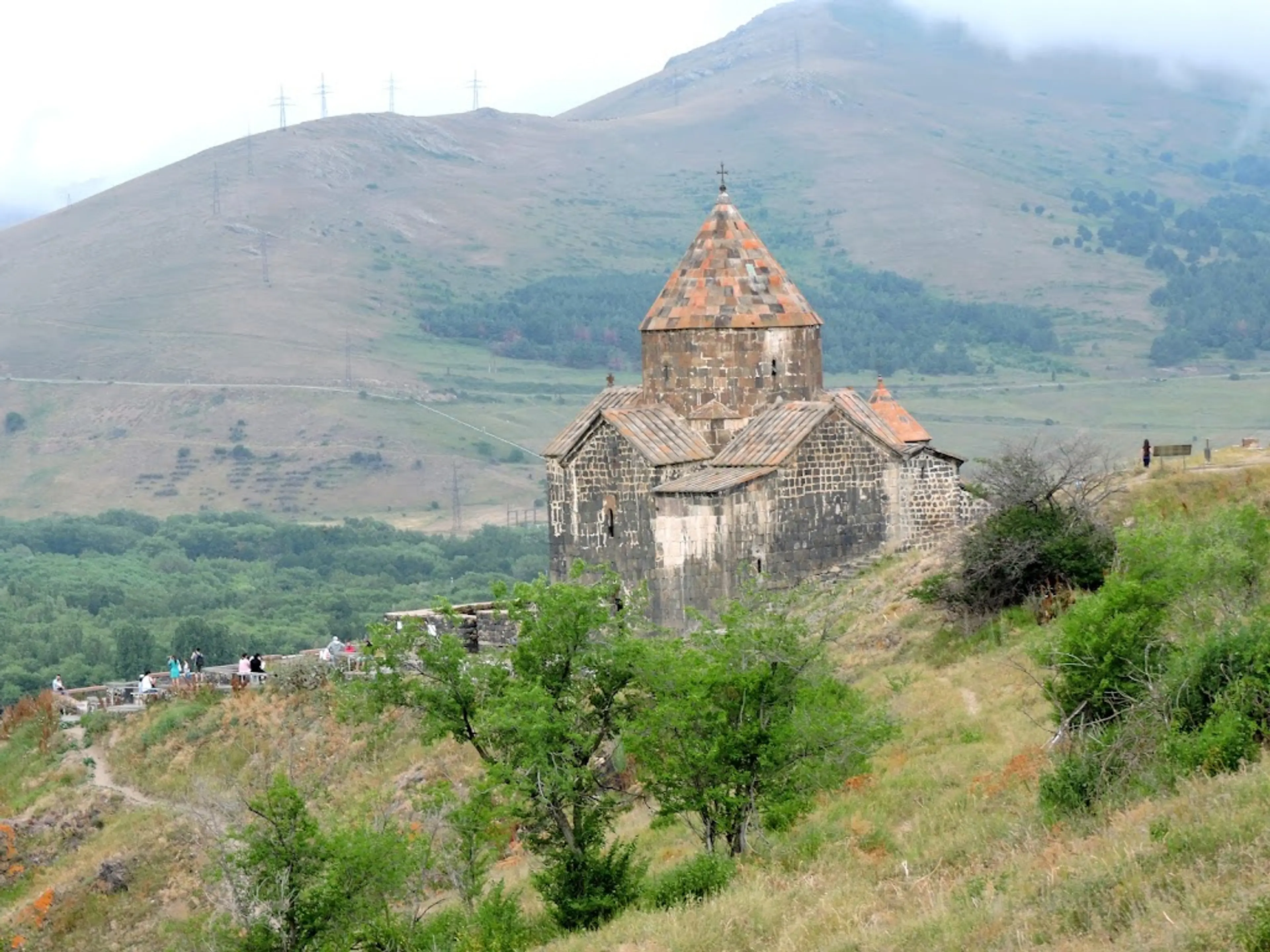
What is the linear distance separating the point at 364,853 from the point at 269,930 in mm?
974

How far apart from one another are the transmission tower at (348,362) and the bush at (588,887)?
10547 cm

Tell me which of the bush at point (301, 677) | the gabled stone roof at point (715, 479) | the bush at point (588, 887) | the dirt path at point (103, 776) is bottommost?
the dirt path at point (103, 776)

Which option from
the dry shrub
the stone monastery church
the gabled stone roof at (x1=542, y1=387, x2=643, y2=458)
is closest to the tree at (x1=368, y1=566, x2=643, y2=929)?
the stone monastery church

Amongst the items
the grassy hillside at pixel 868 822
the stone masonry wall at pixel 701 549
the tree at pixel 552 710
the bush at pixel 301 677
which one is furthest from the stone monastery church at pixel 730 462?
the tree at pixel 552 710

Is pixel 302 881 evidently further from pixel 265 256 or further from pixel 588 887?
pixel 265 256

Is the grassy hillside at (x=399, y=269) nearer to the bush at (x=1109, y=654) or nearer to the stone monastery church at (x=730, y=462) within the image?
the stone monastery church at (x=730, y=462)

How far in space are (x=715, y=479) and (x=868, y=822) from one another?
951cm

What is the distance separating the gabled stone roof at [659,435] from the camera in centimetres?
2642

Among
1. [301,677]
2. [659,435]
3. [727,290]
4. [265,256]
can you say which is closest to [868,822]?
[659,435]

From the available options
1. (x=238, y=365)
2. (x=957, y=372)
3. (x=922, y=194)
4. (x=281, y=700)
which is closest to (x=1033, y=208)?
(x=922, y=194)

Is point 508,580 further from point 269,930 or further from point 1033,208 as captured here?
point 1033,208

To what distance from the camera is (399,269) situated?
152750 millimetres

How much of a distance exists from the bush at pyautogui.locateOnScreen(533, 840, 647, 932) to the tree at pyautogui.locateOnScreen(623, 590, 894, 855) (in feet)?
2.07

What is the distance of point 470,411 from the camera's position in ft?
394
